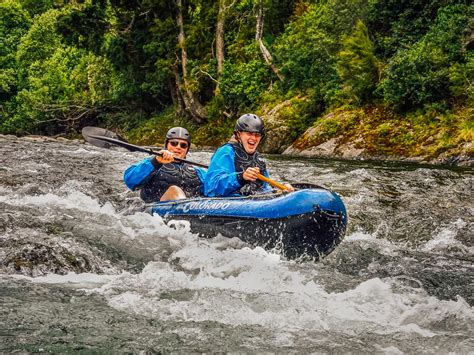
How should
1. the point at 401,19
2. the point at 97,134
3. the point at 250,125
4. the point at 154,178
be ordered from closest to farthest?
the point at 250,125, the point at 154,178, the point at 97,134, the point at 401,19

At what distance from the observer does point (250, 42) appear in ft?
90.7

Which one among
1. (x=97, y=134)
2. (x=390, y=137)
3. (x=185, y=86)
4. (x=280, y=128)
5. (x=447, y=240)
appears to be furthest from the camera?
(x=185, y=86)

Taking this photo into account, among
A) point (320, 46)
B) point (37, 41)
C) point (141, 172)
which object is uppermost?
point (320, 46)

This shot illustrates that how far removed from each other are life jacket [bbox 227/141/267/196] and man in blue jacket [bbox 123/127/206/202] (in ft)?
3.21

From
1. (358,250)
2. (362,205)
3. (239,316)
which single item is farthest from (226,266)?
(362,205)

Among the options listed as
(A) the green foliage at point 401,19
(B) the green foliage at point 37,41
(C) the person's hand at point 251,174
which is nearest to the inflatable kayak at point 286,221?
(C) the person's hand at point 251,174

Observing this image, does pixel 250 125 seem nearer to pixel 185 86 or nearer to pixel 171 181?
pixel 171 181

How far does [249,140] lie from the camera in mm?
6926

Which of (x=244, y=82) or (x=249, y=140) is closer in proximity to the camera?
(x=249, y=140)

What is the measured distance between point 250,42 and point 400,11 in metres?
8.74

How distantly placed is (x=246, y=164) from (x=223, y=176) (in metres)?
0.41

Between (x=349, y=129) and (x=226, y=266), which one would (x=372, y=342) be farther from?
(x=349, y=129)

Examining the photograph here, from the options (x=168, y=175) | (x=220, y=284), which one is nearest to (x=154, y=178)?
(x=168, y=175)

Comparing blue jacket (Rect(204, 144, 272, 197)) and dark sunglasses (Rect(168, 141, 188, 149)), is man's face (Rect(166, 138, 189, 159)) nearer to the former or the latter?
dark sunglasses (Rect(168, 141, 188, 149))
